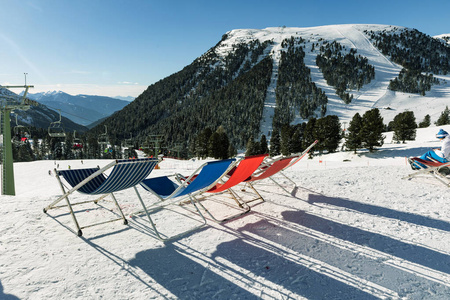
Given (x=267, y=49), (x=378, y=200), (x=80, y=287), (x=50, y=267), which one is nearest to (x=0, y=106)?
(x=50, y=267)

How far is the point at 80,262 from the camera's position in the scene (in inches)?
126

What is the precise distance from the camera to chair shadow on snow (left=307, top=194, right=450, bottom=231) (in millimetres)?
4283

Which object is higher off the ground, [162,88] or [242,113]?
[162,88]

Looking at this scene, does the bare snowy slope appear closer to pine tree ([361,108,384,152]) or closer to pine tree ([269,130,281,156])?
pine tree ([269,130,281,156])

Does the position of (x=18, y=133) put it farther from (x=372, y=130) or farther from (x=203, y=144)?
(x=203, y=144)

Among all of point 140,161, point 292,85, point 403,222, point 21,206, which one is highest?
point 292,85

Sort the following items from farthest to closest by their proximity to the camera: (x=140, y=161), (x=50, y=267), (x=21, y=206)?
(x=21, y=206)
(x=140, y=161)
(x=50, y=267)

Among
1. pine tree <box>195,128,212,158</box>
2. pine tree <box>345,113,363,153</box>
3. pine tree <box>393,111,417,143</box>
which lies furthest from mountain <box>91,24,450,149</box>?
pine tree <box>393,111,417,143</box>

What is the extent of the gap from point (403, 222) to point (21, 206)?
7848mm

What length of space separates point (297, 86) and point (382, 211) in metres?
128

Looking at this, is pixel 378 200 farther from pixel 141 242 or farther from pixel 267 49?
pixel 267 49

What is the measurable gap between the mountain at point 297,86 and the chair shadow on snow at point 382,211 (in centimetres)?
7402

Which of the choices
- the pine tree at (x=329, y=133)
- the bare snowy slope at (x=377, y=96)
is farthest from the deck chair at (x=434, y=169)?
the bare snowy slope at (x=377, y=96)

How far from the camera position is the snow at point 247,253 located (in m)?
2.64
